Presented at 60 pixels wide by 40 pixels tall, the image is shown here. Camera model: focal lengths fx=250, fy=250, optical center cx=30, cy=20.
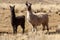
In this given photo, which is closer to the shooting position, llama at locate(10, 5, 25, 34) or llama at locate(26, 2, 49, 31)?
llama at locate(26, 2, 49, 31)

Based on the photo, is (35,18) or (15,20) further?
(15,20)

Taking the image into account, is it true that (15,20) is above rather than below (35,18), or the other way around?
below

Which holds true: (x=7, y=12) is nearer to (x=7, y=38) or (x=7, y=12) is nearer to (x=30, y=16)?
(x=30, y=16)

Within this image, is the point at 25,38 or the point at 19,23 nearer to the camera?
the point at 25,38

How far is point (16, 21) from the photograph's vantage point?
50.6ft

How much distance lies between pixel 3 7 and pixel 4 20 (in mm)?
4224

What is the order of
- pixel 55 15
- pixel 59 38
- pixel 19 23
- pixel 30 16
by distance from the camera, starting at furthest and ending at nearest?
pixel 55 15, pixel 19 23, pixel 30 16, pixel 59 38

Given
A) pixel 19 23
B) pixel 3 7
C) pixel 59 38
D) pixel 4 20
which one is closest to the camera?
pixel 59 38

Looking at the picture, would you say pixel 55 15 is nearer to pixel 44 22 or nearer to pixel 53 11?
pixel 53 11

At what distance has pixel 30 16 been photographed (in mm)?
14586

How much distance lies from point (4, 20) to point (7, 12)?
2710mm

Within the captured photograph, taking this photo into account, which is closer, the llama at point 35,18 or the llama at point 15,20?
the llama at point 35,18

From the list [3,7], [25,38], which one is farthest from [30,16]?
[3,7]

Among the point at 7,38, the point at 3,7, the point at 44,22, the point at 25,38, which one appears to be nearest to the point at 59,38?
the point at 25,38
